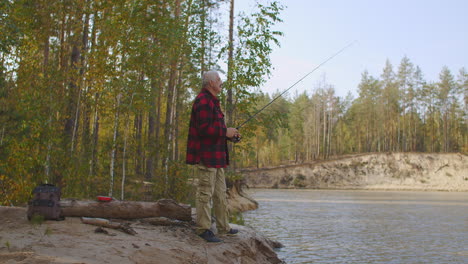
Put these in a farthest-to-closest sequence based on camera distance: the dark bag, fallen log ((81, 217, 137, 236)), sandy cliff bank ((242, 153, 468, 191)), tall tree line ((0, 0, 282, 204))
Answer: sandy cliff bank ((242, 153, 468, 191))
tall tree line ((0, 0, 282, 204))
fallen log ((81, 217, 137, 236))
the dark bag

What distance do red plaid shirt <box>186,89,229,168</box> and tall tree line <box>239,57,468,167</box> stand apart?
41483 millimetres

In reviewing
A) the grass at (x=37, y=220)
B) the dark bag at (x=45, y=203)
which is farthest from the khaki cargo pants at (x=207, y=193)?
the grass at (x=37, y=220)

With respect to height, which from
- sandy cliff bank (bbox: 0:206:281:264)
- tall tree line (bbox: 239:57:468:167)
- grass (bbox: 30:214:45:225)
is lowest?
A: sandy cliff bank (bbox: 0:206:281:264)

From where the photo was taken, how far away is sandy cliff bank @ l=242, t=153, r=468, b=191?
146ft

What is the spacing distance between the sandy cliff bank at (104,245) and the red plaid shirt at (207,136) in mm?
947

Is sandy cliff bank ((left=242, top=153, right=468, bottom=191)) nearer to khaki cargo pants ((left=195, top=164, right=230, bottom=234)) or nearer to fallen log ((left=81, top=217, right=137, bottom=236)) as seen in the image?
khaki cargo pants ((left=195, top=164, right=230, bottom=234))

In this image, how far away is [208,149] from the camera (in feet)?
15.0

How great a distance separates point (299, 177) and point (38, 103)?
138 feet

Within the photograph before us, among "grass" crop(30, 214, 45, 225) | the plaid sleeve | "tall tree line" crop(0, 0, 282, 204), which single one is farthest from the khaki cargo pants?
"tall tree line" crop(0, 0, 282, 204)

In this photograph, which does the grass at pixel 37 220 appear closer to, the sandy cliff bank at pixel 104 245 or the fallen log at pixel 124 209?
the sandy cliff bank at pixel 104 245

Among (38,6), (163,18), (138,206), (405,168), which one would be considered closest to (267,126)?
(163,18)

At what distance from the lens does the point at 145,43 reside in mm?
10281

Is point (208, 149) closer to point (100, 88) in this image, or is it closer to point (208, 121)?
point (208, 121)

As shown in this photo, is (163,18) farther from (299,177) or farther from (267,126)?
(299,177)
